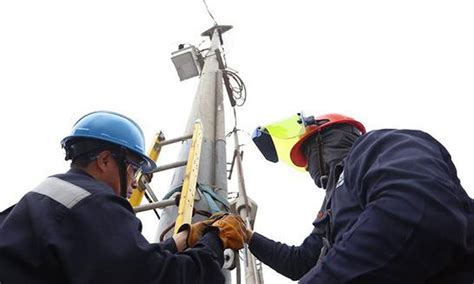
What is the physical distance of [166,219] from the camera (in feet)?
12.9

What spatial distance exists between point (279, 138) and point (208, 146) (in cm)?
192

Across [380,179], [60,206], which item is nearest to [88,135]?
[60,206]

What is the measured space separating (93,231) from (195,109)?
4449 mm

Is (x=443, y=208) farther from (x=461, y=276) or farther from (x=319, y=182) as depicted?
(x=319, y=182)

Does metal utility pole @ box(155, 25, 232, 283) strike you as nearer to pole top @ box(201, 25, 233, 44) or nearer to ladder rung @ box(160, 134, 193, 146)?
ladder rung @ box(160, 134, 193, 146)

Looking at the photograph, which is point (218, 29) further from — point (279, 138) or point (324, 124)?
point (324, 124)

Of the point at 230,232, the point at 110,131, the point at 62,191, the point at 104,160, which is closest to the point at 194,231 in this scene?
the point at 230,232

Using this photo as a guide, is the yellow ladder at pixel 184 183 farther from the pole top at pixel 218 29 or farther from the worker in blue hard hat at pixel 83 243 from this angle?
the pole top at pixel 218 29

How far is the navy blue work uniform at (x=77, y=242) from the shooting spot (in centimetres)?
174

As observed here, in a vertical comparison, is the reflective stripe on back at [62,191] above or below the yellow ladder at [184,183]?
above

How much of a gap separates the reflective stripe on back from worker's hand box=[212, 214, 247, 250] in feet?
3.35

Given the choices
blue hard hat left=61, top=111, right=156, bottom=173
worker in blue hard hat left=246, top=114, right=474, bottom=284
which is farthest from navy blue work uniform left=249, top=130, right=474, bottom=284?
blue hard hat left=61, top=111, right=156, bottom=173

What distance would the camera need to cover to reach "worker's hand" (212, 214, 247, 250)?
2.75 metres

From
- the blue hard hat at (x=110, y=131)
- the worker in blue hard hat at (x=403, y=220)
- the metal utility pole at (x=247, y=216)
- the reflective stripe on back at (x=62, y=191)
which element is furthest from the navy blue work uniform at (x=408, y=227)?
the metal utility pole at (x=247, y=216)
